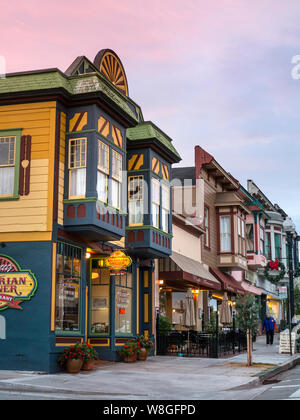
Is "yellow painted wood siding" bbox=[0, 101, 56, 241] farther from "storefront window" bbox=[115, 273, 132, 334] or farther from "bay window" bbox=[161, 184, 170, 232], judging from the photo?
"bay window" bbox=[161, 184, 170, 232]

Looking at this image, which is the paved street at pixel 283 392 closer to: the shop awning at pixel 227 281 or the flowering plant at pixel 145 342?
the flowering plant at pixel 145 342

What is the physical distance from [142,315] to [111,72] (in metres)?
9.52

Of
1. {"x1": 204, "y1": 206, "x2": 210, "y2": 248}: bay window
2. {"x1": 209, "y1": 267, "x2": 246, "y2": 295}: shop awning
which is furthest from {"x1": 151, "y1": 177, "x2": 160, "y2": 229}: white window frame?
{"x1": 209, "y1": 267, "x2": 246, "y2": 295}: shop awning

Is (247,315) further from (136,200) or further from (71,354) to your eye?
(71,354)

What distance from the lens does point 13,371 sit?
1576 cm

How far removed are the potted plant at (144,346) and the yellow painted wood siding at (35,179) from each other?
6439 millimetres

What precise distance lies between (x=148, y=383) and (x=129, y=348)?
5.63 meters

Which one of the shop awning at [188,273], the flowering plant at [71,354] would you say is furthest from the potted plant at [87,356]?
the shop awning at [188,273]

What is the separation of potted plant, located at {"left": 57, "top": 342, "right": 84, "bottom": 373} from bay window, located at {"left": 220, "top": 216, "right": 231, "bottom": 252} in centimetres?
1927

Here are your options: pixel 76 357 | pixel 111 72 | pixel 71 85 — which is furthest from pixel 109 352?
pixel 111 72

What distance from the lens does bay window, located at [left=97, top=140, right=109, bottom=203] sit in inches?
698

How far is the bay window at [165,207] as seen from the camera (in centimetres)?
2269

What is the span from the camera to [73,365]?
15.9 m

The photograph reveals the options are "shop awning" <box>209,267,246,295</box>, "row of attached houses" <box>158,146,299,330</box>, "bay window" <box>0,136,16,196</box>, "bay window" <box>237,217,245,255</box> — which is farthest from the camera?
"bay window" <box>237,217,245,255</box>
